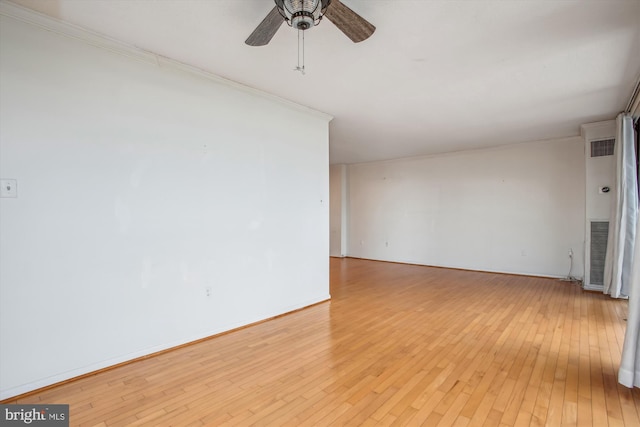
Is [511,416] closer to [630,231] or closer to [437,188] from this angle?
[630,231]

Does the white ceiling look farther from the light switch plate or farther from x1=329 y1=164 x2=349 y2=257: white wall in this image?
x1=329 y1=164 x2=349 y2=257: white wall

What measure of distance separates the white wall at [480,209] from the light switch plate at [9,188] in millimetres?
6956

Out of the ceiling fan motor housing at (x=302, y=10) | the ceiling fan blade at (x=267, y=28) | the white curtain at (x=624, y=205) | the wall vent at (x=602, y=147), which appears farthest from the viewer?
the wall vent at (x=602, y=147)

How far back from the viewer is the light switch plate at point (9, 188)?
2047 mm

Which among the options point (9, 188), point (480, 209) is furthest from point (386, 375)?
point (480, 209)

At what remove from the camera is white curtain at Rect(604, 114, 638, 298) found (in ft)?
13.4

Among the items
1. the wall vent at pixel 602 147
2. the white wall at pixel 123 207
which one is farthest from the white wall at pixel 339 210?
the wall vent at pixel 602 147

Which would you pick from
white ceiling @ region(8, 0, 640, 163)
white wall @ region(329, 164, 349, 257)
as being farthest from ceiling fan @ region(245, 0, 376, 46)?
white wall @ region(329, 164, 349, 257)

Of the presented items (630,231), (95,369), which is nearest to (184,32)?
(95,369)

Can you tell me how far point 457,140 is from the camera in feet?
19.0

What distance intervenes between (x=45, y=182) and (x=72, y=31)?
1133 mm

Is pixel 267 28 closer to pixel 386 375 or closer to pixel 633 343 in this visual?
pixel 386 375

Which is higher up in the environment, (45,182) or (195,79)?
(195,79)

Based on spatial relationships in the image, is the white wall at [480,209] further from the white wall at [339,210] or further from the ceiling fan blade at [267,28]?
the ceiling fan blade at [267,28]
